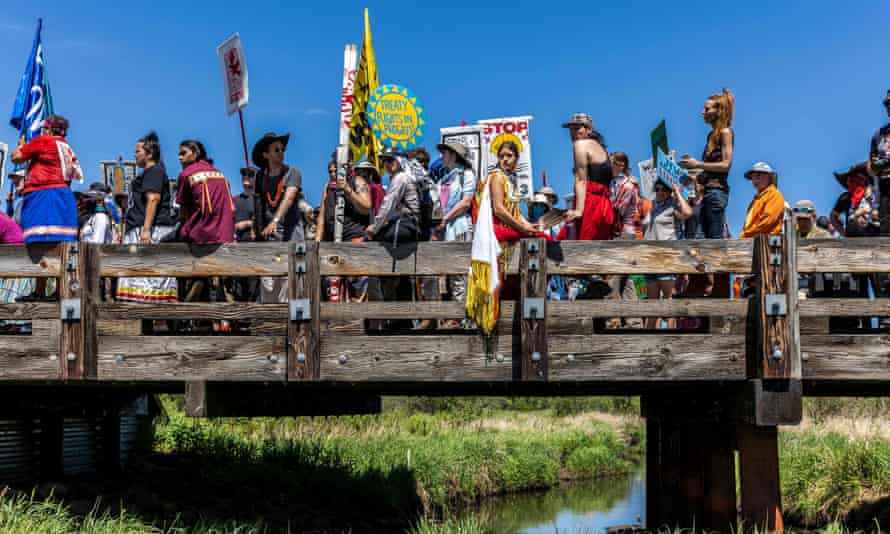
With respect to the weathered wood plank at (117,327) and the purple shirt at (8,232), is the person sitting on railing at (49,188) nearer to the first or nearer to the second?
the purple shirt at (8,232)

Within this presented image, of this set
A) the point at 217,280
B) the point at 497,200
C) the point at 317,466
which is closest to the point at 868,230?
the point at 497,200

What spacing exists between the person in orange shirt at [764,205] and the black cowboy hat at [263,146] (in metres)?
4.29

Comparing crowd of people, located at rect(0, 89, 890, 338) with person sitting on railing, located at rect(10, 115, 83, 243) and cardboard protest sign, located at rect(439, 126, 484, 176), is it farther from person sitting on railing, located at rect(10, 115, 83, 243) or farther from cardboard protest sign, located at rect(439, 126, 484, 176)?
cardboard protest sign, located at rect(439, 126, 484, 176)

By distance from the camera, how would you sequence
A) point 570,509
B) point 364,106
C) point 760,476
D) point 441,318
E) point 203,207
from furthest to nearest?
point 570,509 → point 364,106 → point 203,207 → point 760,476 → point 441,318

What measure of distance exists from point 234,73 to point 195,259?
9.14 feet

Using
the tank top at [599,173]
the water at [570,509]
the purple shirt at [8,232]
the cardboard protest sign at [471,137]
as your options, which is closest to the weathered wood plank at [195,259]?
the purple shirt at [8,232]

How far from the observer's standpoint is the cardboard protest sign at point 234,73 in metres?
10.5

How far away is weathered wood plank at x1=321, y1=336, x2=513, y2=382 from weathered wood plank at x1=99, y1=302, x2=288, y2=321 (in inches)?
21.2

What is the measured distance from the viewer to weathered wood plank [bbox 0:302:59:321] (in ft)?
28.1

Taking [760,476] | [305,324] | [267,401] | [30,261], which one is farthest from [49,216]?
[760,476]

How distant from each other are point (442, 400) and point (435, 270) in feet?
86.1

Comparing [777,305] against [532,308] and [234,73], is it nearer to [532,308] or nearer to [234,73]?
[532,308]

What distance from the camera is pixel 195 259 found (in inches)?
338

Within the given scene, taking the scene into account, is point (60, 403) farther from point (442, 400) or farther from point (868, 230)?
A: point (442, 400)
